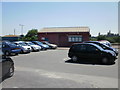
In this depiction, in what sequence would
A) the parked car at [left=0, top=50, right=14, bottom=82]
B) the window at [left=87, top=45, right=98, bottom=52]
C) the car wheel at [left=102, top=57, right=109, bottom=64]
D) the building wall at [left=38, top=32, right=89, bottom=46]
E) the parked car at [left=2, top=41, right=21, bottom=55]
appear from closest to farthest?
1. the parked car at [left=0, top=50, right=14, bottom=82]
2. the car wheel at [left=102, top=57, right=109, bottom=64]
3. the window at [left=87, top=45, right=98, bottom=52]
4. the parked car at [left=2, top=41, right=21, bottom=55]
5. the building wall at [left=38, top=32, right=89, bottom=46]

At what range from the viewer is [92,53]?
472 inches

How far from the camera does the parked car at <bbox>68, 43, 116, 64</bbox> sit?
11617 millimetres

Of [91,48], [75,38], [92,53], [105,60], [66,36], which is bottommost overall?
[105,60]

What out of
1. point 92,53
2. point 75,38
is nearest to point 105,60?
point 92,53

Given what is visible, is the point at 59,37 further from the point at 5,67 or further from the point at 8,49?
the point at 5,67

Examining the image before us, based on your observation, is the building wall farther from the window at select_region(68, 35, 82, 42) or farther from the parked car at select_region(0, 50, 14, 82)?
the parked car at select_region(0, 50, 14, 82)

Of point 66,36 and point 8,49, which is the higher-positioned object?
point 66,36

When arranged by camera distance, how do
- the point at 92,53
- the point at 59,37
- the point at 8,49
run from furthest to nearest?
the point at 59,37 < the point at 8,49 < the point at 92,53

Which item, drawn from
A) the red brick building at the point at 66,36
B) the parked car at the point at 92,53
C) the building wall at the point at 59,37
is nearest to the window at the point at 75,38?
the red brick building at the point at 66,36

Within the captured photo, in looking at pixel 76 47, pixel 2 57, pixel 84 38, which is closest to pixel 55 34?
pixel 84 38

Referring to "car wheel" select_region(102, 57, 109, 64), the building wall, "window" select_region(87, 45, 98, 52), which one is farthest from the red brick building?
"car wheel" select_region(102, 57, 109, 64)

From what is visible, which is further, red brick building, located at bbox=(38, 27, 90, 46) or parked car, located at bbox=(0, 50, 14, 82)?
red brick building, located at bbox=(38, 27, 90, 46)

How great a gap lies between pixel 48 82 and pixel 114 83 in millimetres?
2716

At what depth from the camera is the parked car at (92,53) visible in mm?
11617
